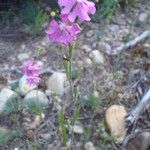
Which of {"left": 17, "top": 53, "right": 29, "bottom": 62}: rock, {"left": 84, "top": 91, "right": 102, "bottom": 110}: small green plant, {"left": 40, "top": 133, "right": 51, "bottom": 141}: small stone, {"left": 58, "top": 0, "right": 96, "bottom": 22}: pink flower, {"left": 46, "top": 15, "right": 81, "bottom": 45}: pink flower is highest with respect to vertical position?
{"left": 58, "top": 0, "right": 96, "bottom": 22}: pink flower

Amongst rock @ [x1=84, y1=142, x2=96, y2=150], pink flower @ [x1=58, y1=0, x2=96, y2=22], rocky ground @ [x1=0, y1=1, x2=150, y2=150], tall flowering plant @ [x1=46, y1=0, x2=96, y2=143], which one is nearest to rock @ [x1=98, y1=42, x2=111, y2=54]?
rocky ground @ [x1=0, y1=1, x2=150, y2=150]

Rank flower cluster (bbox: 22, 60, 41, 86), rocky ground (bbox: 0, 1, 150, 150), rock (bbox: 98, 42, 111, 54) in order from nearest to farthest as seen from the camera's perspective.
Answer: flower cluster (bbox: 22, 60, 41, 86)
rocky ground (bbox: 0, 1, 150, 150)
rock (bbox: 98, 42, 111, 54)

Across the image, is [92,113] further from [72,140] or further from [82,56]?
[82,56]

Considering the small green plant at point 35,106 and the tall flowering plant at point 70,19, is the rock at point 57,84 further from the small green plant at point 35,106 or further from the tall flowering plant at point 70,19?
the tall flowering plant at point 70,19

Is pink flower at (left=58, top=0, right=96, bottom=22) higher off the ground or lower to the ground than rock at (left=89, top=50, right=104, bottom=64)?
higher

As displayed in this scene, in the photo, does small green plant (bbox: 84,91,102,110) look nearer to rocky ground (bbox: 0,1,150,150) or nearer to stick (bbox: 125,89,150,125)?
rocky ground (bbox: 0,1,150,150)

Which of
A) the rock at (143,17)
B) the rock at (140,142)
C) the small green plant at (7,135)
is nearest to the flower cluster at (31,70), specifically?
the small green plant at (7,135)

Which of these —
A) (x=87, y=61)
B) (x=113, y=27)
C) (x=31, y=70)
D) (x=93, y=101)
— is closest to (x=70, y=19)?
(x=31, y=70)
